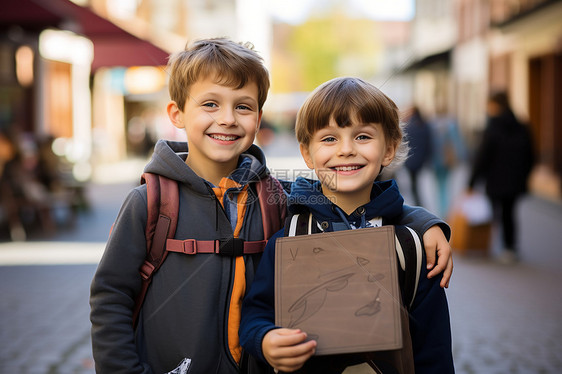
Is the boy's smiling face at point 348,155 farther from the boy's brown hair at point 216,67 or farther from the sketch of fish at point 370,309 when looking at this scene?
the sketch of fish at point 370,309

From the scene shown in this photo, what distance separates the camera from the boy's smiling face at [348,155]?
2.01 meters

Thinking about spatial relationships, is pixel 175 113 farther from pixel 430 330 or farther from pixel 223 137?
pixel 430 330

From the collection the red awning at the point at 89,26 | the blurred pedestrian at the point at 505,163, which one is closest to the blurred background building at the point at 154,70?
the red awning at the point at 89,26

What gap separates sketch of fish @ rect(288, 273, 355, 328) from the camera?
1.77 metres

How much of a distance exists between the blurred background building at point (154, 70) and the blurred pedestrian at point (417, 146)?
863 mm

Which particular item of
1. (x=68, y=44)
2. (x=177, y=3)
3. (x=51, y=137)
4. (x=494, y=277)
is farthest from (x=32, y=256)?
(x=177, y=3)

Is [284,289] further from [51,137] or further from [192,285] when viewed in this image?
A: [51,137]

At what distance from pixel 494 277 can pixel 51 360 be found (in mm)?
4636

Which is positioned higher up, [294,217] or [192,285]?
[294,217]

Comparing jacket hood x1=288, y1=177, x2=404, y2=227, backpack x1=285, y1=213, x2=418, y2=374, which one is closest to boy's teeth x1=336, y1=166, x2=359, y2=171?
jacket hood x1=288, y1=177, x2=404, y2=227

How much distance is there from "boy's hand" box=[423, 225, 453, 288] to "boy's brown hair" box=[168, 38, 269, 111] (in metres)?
0.76

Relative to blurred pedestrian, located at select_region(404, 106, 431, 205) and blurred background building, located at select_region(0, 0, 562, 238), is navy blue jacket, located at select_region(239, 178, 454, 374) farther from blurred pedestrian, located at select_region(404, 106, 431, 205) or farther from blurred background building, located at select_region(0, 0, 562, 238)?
blurred pedestrian, located at select_region(404, 106, 431, 205)

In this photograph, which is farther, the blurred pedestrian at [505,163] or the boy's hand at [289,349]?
the blurred pedestrian at [505,163]

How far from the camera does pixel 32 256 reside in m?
7.80
